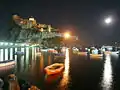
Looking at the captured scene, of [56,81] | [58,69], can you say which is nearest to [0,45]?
[58,69]

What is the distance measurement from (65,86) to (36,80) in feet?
33.9

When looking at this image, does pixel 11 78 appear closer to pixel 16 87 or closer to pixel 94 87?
pixel 16 87

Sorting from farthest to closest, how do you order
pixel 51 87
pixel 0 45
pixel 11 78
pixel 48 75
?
pixel 0 45, pixel 48 75, pixel 51 87, pixel 11 78

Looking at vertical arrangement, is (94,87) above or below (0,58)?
below

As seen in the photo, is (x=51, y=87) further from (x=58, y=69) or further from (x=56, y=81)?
(x=58, y=69)

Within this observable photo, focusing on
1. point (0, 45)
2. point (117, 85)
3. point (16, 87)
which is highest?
point (0, 45)

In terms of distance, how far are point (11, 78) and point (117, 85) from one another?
127ft

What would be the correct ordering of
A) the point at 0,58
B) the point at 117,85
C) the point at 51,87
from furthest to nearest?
the point at 0,58, the point at 117,85, the point at 51,87

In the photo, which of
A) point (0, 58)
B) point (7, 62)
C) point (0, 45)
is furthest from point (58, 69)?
point (0, 45)

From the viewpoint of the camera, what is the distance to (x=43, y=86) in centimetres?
5253

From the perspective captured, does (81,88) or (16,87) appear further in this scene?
(81,88)

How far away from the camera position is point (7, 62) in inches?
3334

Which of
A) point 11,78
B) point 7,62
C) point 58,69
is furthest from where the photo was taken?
point 7,62

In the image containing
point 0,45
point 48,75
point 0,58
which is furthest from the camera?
point 0,45
